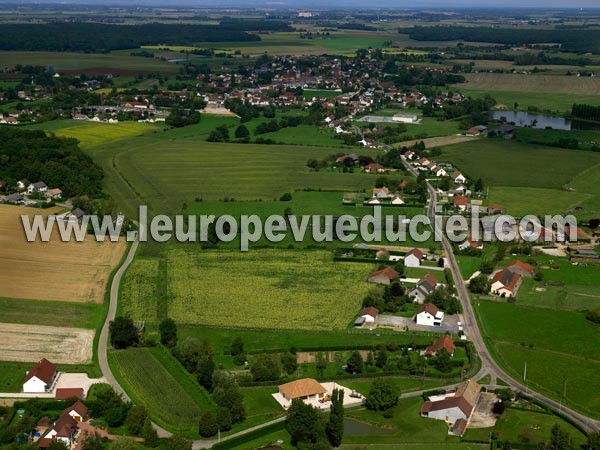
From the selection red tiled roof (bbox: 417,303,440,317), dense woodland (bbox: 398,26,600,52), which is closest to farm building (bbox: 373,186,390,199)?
red tiled roof (bbox: 417,303,440,317)

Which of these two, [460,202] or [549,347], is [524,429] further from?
[460,202]

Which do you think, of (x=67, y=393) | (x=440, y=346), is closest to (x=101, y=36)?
(x=440, y=346)

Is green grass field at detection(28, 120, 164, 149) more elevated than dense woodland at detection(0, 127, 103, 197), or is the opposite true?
dense woodland at detection(0, 127, 103, 197)

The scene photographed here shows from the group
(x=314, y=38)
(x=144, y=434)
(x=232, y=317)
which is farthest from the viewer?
(x=314, y=38)

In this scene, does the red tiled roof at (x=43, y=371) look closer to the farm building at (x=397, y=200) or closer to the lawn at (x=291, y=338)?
the lawn at (x=291, y=338)

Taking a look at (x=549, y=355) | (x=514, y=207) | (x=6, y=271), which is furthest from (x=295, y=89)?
(x=549, y=355)

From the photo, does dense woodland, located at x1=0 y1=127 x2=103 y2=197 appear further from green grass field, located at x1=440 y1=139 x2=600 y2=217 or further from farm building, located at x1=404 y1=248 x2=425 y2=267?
green grass field, located at x1=440 y1=139 x2=600 y2=217

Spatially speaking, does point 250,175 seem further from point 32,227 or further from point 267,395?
point 267,395

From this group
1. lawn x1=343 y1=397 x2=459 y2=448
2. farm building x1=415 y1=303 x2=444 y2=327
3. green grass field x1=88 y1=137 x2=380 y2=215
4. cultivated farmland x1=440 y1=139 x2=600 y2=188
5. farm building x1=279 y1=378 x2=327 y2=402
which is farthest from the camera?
cultivated farmland x1=440 y1=139 x2=600 y2=188
